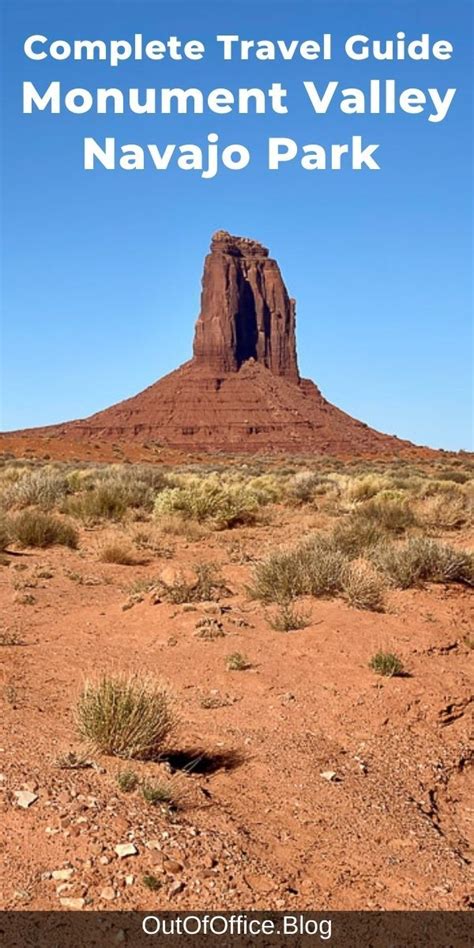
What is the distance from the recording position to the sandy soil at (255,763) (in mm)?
4281

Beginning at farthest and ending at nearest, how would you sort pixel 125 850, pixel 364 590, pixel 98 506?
1. pixel 98 506
2. pixel 364 590
3. pixel 125 850

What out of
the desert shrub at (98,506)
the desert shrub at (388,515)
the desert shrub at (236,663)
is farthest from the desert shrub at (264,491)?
the desert shrub at (236,663)

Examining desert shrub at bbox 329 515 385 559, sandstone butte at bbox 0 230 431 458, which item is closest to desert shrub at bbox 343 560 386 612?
desert shrub at bbox 329 515 385 559

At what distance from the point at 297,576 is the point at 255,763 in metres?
4.87

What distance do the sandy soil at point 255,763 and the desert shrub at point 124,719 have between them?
0.55ft

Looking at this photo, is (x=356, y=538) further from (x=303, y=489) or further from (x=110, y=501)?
(x=303, y=489)

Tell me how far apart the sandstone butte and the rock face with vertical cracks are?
17 cm

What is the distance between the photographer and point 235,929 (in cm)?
395

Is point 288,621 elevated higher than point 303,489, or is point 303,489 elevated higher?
point 303,489

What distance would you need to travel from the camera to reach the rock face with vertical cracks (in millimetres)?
135375

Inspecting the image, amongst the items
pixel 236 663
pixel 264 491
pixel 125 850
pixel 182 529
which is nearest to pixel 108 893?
pixel 125 850

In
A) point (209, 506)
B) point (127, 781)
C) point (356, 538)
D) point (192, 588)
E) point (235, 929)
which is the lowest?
point (235, 929)

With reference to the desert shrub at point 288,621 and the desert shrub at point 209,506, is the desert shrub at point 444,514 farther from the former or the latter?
the desert shrub at point 288,621

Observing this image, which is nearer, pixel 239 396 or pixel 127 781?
pixel 127 781
